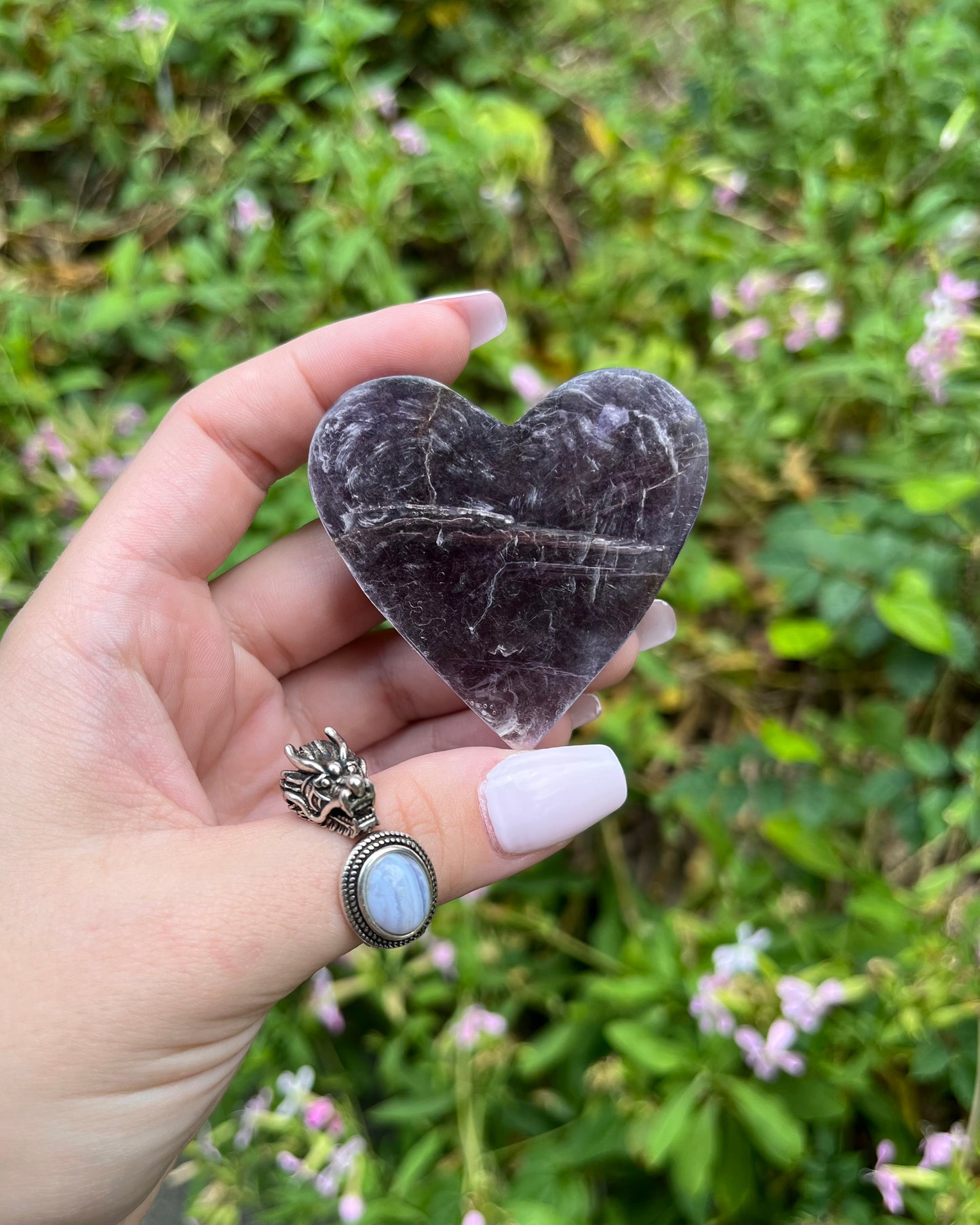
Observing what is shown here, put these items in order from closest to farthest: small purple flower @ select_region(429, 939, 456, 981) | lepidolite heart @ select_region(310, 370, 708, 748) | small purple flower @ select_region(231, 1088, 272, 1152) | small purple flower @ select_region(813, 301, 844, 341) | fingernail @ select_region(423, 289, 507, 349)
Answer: lepidolite heart @ select_region(310, 370, 708, 748) → fingernail @ select_region(423, 289, 507, 349) → small purple flower @ select_region(231, 1088, 272, 1152) → small purple flower @ select_region(429, 939, 456, 981) → small purple flower @ select_region(813, 301, 844, 341)

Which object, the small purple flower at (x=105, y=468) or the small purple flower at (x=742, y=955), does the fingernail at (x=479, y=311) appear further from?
the small purple flower at (x=742, y=955)

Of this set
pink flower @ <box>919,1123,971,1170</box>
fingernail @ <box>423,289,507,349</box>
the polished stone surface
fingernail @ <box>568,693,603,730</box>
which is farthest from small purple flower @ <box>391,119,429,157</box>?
pink flower @ <box>919,1123,971,1170</box>

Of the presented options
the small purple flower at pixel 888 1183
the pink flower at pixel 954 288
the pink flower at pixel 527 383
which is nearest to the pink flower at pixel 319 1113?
the small purple flower at pixel 888 1183

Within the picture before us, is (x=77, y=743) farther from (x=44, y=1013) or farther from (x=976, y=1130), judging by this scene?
(x=976, y=1130)

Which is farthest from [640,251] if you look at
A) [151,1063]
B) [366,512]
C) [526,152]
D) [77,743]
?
[151,1063]

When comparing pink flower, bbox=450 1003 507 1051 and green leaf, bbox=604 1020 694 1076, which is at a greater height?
green leaf, bbox=604 1020 694 1076

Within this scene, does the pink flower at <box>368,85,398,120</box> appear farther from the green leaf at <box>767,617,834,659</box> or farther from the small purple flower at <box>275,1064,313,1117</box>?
the small purple flower at <box>275,1064,313,1117</box>
